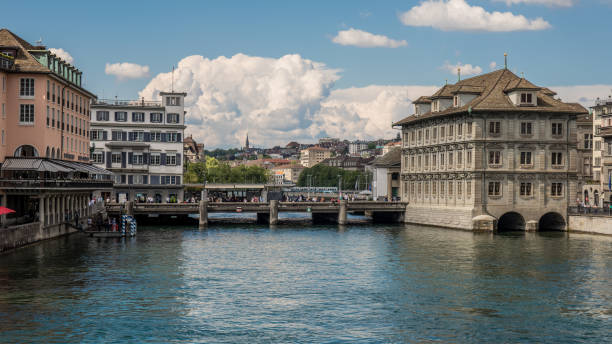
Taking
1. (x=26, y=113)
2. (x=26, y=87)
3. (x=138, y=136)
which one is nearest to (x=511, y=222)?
(x=26, y=113)

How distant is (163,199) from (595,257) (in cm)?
7965

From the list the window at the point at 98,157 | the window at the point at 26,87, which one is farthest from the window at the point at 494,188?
the window at the point at 98,157

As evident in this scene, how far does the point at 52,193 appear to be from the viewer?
66.7 meters

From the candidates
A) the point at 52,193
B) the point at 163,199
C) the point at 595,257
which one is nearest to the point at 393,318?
the point at 595,257

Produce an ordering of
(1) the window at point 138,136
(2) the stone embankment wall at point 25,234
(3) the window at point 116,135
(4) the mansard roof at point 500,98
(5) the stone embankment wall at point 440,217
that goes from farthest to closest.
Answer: (1) the window at point 138,136
(3) the window at point 116,135
(5) the stone embankment wall at point 440,217
(4) the mansard roof at point 500,98
(2) the stone embankment wall at point 25,234

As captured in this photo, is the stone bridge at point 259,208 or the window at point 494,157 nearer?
the window at point 494,157

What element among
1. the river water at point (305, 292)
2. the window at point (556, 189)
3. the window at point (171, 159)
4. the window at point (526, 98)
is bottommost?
the river water at point (305, 292)

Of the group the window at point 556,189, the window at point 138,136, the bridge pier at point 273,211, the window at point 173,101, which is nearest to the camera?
the window at point 556,189

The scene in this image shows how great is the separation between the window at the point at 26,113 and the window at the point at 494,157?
164ft

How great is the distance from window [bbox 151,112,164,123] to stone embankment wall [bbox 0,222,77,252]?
52.1 meters

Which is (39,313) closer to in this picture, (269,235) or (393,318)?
(393,318)

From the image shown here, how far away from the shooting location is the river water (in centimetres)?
3266

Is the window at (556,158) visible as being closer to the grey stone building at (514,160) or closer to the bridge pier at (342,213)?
the grey stone building at (514,160)

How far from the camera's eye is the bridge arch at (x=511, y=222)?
87.0 meters
